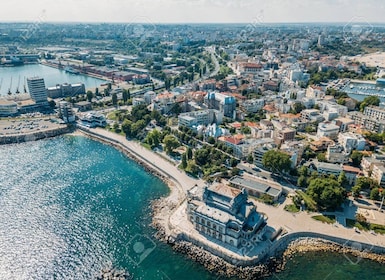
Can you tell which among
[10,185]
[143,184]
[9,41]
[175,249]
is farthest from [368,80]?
[9,41]

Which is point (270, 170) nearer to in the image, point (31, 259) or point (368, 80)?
point (31, 259)

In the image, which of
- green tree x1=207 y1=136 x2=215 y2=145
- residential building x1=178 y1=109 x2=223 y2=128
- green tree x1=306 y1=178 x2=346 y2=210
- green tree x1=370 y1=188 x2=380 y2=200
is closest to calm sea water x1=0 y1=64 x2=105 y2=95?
residential building x1=178 y1=109 x2=223 y2=128

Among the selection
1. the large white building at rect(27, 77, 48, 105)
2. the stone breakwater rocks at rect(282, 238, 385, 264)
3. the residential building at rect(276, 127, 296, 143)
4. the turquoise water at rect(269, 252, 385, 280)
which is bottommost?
the turquoise water at rect(269, 252, 385, 280)

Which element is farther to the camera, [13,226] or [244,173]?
[244,173]

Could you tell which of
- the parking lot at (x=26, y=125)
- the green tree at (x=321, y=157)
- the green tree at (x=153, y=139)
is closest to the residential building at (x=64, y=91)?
the parking lot at (x=26, y=125)

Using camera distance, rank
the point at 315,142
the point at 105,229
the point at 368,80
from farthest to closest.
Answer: the point at 368,80 → the point at 315,142 → the point at 105,229

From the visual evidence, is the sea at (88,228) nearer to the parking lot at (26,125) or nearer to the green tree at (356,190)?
the green tree at (356,190)

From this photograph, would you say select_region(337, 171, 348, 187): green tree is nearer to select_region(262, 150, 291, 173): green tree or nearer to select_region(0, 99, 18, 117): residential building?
select_region(262, 150, 291, 173): green tree

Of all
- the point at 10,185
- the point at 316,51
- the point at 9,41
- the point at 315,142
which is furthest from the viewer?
the point at 9,41
